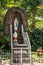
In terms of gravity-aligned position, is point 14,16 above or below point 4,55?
above

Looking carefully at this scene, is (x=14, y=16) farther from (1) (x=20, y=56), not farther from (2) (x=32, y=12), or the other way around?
(1) (x=20, y=56)

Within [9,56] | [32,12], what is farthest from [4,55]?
[32,12]

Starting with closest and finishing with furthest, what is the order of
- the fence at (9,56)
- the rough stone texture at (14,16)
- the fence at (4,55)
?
the fence at (9,56), the fence at (4,55), the rough stone texture at (14,16)

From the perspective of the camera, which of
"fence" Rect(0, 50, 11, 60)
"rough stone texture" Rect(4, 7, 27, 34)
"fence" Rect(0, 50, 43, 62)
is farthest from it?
"rough stone texture" Rect(4, 7, 27, 34)

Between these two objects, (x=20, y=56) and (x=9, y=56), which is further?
(x=9, y=56)

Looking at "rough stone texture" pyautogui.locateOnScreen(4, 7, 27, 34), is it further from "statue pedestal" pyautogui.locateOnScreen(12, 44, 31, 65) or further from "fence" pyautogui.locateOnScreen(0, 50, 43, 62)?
"statue pedestal" pyautogui.locateOnScreen(12, 44, 31, 65)

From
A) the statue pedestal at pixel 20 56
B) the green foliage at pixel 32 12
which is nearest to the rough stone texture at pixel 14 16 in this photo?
the green foliage at pixel 32 12

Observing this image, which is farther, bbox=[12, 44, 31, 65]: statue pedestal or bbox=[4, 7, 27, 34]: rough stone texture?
bbox=[4, 7, 27, 34]: rough stone texture

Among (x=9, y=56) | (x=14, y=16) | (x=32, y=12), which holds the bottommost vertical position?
(x=9, y=56)

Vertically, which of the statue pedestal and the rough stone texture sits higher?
the rough stone texture

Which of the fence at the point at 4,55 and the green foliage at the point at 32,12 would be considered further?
the green foliage at the point at 32,12

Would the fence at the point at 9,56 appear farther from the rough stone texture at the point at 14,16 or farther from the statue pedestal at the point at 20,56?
the rough stone texture at the point at 14,16

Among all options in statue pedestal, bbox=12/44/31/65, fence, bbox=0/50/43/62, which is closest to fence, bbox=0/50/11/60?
fence, bbox=0/50/43/62

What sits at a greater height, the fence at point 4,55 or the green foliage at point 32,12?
the green foliage at point 32,12
